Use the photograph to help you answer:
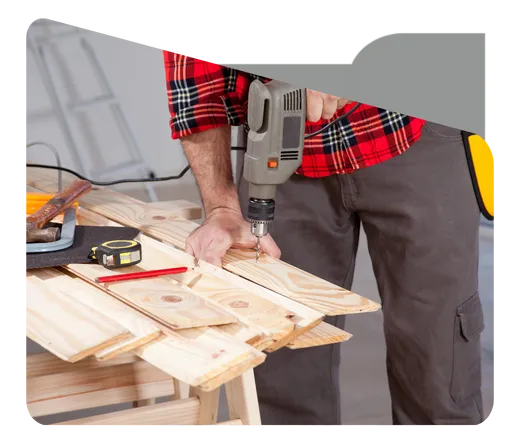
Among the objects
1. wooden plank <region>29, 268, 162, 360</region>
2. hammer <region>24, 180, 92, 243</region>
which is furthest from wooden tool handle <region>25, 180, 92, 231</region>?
wooden plank <region>29, 268, 162, 360</region>

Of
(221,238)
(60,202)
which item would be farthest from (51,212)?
(221,238)

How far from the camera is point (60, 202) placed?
138cm

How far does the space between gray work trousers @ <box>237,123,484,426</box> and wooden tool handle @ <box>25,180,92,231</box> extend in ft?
0.89

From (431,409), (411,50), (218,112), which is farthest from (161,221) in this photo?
(411,50)

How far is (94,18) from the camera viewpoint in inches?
34.4

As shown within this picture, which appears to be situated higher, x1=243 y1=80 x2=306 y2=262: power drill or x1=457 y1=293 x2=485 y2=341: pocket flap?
x1=243 y1=80 x2=306 y2=262: power drill

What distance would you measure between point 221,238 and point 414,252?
313mm

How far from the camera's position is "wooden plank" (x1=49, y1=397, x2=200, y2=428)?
4.06ft

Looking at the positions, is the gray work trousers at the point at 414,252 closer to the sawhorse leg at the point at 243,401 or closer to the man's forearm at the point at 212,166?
the man's forearm at the point at 212,166

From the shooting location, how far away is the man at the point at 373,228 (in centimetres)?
129

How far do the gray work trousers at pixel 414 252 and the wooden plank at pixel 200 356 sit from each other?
11.0 inches

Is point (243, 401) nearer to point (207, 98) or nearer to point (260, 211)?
point (260, 211)

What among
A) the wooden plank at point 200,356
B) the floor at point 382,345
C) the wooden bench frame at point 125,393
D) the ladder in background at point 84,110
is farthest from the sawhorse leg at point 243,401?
the ladder in background at point 84,110

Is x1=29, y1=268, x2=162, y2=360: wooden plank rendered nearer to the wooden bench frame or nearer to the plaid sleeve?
the wooden bench frame
